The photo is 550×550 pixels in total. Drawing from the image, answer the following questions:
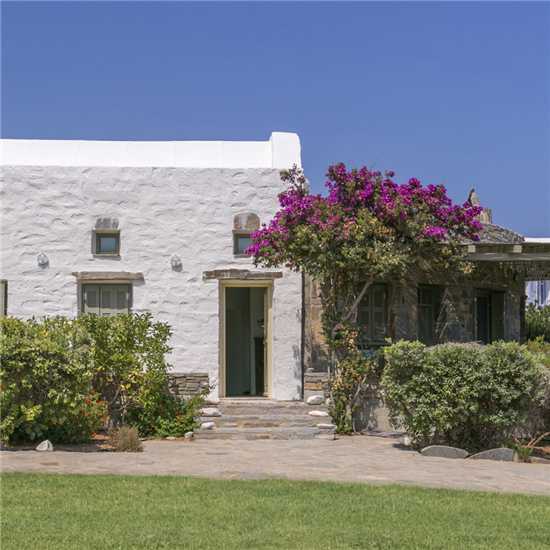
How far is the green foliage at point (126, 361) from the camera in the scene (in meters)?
10.8

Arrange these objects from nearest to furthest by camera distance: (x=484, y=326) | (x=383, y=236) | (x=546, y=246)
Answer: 1. (x=383, y=236)
2. (x=546, y=246)
3. (x=484, y=326)

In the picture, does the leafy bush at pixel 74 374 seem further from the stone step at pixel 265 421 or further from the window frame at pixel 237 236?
the window frame at pixel 237 236

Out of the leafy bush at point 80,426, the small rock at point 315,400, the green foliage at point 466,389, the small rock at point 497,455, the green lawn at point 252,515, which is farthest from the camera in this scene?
the small rock at point 315,400

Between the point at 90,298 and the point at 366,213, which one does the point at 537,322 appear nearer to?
the point at 366,213

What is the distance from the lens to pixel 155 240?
12.5m

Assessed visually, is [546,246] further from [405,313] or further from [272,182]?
[272,182]

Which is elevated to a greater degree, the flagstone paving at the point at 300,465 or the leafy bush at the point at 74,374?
the leafy bush at the point at 74,374

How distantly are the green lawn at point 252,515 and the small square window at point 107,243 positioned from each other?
6124 millimetres

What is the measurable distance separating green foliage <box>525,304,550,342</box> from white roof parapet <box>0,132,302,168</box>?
8.56 m

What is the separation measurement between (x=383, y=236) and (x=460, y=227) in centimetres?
141

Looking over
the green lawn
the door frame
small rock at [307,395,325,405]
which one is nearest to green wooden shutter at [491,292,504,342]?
small rock at [307,395,325,405]

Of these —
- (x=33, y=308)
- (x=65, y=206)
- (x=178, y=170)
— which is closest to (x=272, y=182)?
(x=178, y=170)

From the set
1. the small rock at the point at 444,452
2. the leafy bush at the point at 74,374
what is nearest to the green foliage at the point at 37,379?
the leafy bush at the point at 74,374

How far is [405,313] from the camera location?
12.8 meters
